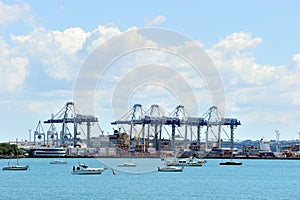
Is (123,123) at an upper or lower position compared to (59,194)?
upper

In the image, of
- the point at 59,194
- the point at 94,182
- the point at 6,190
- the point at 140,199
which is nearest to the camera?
the point at 140,199

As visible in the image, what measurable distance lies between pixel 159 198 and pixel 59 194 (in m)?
9.41

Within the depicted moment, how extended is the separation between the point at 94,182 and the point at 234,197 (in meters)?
21.5

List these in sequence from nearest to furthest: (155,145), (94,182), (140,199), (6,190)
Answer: (140,199) → (6,190) → (94,182) → (155,145)

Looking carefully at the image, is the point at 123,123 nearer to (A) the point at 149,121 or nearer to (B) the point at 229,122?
(A) the point at 149,121

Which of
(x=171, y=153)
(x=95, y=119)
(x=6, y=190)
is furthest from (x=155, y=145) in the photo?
(x=6, y=190)

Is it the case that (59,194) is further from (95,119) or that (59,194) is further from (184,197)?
(95,119)

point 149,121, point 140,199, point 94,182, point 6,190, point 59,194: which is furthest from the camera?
point 149,121

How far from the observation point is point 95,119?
184625mm

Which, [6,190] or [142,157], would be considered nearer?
[6,190]

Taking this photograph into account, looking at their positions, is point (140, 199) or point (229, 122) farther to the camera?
point (229, 122)

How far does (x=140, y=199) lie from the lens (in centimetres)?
5484

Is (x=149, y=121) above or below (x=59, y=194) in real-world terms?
above

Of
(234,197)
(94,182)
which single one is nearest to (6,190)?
(94,182)
